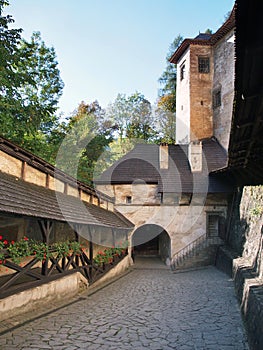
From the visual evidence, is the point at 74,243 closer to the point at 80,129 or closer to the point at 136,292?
the point at 136,292

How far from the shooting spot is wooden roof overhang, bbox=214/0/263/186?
7.83ft

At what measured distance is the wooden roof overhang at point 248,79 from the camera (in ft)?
7.83

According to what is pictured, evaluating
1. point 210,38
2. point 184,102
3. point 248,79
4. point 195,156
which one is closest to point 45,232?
point 248,79

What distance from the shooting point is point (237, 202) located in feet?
47.9

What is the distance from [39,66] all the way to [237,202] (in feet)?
44.3

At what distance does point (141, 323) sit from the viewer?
20.1ft

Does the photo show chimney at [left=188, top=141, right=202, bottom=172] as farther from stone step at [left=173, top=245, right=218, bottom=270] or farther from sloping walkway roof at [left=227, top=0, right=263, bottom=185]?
sloping walkway roof at [left=227, top=0, right=263, bottom=185]

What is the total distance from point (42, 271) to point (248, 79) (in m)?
5.68

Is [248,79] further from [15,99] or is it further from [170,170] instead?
[170,170]

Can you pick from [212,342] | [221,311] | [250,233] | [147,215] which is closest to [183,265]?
[147,215]

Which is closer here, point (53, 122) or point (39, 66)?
point (39, 66)

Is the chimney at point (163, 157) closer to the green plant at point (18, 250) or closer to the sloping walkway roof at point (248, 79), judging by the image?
the sloping walkway roof at point (248, 79)

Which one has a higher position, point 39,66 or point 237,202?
point 39,66

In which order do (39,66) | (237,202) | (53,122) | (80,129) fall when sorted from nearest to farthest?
(237,202)
(39,66)
(53,122)
(80,129)
